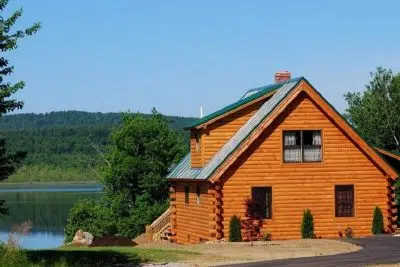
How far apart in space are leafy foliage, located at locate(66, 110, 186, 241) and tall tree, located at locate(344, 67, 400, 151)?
49.9 ft

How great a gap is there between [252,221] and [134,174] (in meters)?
28.3

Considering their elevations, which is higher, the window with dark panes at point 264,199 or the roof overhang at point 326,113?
the roof overhang at point 326,113

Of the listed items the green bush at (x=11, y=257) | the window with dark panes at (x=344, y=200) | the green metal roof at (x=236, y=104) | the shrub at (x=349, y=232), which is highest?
the green metal roof at (x=236, y=104)

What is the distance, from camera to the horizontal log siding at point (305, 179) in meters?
40.5

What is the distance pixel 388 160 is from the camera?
151 feet

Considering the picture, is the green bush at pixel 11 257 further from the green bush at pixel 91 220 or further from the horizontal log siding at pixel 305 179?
the green bush at pixel 91 220

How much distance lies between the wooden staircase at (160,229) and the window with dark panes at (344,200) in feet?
34.6

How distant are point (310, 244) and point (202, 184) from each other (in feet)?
23.7

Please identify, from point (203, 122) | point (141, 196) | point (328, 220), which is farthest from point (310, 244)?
point (141, 196)

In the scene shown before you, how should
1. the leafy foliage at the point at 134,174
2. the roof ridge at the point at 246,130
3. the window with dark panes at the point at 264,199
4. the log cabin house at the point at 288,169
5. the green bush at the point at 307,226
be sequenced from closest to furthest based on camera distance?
the roof ridge at the point at 246,130, the log cabin house at the point at 288,169, the window with dark panes at the point at 264,199, the green bush at the point at 307,226, the leafy foliage at the point at 134,174

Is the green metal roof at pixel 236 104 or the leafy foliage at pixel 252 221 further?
the green metal roof at pixel 236 104

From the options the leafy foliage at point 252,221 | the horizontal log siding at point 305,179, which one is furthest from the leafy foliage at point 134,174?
the leafy foliage at point 252,221

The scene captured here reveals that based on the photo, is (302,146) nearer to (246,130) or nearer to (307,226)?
(246,130)

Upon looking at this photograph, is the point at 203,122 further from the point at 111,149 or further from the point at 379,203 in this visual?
the point at 111,149
